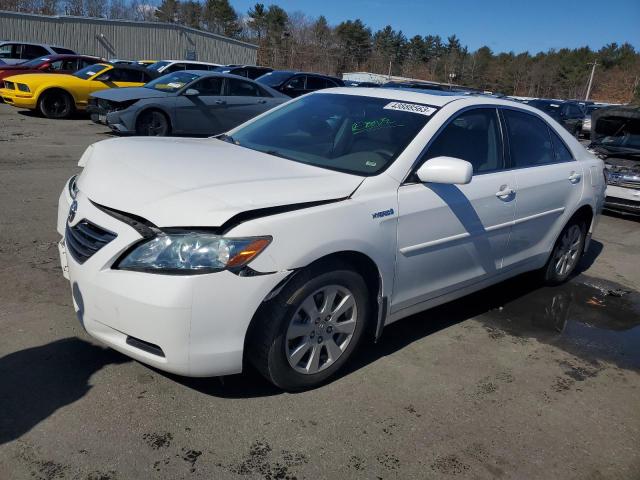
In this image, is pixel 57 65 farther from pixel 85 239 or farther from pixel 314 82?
pixel 85 239

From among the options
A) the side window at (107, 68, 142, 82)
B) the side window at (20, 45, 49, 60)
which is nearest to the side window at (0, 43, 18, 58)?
the side window at (20, 45, 49, 60)

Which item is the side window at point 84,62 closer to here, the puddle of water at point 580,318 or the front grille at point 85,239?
the puddle of water at point 580,318

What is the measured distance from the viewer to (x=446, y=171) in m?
3.37

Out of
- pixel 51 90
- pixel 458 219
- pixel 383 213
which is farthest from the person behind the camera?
pixel 51 90

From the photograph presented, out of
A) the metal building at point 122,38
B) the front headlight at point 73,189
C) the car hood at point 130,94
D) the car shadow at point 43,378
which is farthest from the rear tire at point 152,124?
the metal building at point 122,38

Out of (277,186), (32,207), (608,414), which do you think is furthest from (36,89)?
(608,414)

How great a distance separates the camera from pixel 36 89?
14.0 metres

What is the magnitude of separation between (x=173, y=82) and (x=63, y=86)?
13.1 ft

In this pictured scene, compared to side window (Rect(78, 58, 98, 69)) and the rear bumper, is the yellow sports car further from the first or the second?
the rear bumper

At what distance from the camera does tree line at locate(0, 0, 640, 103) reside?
6481 centimetres

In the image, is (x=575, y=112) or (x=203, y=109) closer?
(x=203, y=109)

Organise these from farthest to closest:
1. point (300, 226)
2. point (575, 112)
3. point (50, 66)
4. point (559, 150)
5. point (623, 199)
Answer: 1. point (575, 112)
2. point (50, 66)
3. point (623, 199)
4. point (559, 150)
5. point (300, 226)

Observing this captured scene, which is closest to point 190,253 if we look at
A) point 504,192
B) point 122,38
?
point 504,192

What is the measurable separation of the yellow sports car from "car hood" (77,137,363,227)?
39.5ft
